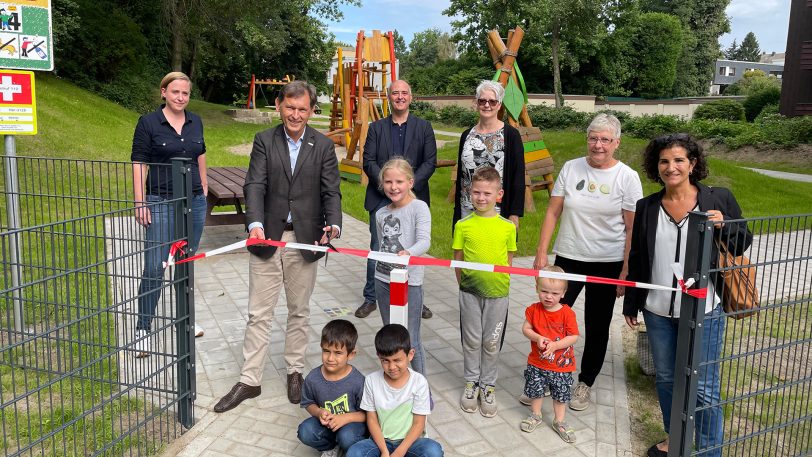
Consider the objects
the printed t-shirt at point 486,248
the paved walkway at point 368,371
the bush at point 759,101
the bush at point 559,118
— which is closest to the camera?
the paved walkway at point 368,371

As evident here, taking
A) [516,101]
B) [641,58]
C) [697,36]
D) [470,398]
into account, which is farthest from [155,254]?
[697,36]

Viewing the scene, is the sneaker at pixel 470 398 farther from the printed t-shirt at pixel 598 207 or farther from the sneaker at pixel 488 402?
the printed t-shirt at pixel 598 207

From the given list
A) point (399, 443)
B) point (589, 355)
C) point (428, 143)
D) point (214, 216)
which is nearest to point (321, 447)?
→ point (399, 443)

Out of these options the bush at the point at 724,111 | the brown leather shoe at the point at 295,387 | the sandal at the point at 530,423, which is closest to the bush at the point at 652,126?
the bush at the point at 724,111

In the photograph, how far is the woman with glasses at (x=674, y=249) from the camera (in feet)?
9.46

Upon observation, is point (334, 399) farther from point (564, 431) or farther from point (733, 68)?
point (733, 68)

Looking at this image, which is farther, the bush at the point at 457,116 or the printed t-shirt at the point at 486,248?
the bush at the point at 457,116

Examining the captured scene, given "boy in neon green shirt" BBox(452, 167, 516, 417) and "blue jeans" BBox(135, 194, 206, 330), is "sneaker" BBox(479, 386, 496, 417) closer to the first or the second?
"boy in neon green shirt" BBox(452, 167, 516, 417)

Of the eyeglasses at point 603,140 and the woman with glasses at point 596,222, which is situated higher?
the eyeglasses at point 603,140

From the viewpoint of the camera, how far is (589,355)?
4.06 metres

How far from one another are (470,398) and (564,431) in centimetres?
60

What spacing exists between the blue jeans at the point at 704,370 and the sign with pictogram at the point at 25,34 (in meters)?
4.62

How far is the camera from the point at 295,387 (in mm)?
4008

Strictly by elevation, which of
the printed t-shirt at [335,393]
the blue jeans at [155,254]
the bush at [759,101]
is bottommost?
the printed t-shirt at [335,393]
